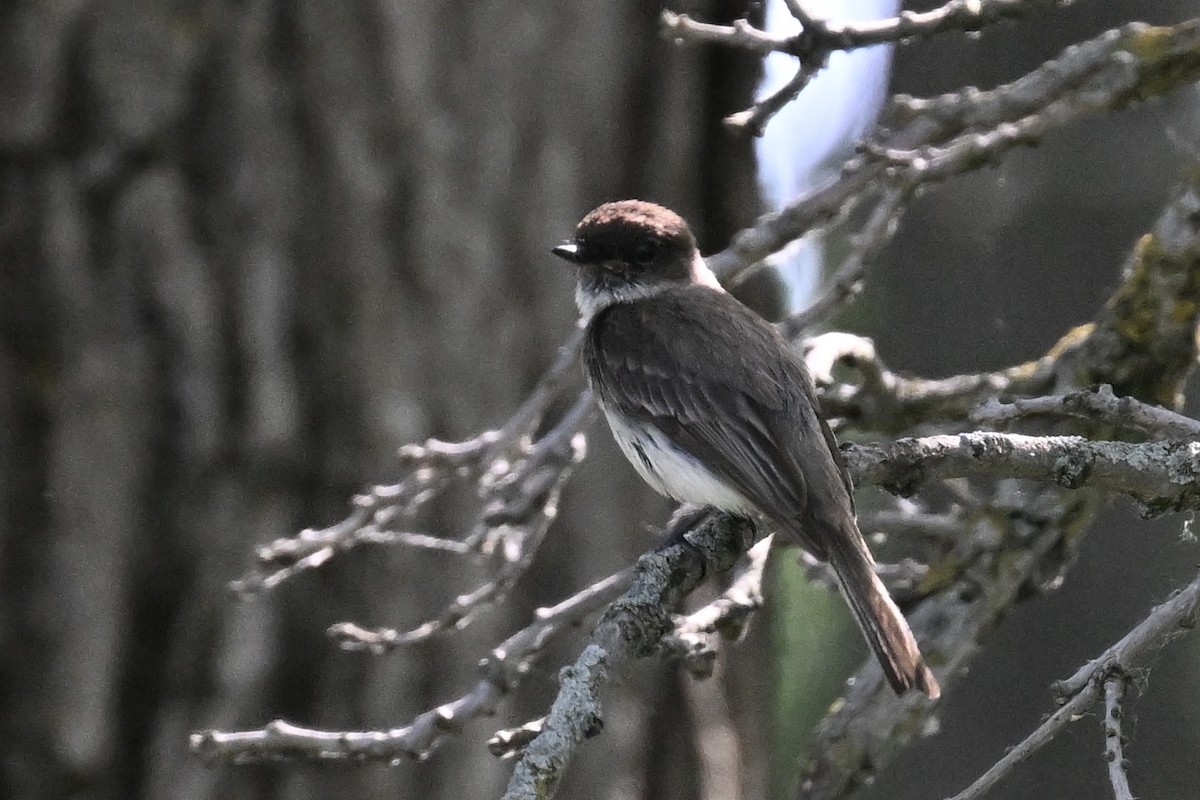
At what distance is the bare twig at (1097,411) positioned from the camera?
2.78 m

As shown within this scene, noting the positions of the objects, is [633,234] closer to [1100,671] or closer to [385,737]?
[385,737]

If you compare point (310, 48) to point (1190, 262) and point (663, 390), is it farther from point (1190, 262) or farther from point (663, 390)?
point (1190, 262)

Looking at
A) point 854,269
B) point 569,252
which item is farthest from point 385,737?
point 569,252

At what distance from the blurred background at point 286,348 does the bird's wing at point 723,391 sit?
23 centimetres

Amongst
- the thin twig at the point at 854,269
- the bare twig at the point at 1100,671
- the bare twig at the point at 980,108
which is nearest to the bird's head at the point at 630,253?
the thin twig at the point at 854,269

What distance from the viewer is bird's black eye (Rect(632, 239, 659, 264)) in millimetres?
4332

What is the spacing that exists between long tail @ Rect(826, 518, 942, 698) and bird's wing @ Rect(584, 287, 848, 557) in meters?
0.07

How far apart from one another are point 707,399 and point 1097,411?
54.3 inches

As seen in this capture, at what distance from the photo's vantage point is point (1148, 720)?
5918mm

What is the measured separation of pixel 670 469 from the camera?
3.85 m

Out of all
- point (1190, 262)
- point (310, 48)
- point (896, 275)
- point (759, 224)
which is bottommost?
point (896, 275)

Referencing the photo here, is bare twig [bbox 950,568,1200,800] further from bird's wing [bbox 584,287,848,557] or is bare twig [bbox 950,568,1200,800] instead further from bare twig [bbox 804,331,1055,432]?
bare twig [bbox 804,331,1055,432]

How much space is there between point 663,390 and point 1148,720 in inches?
119

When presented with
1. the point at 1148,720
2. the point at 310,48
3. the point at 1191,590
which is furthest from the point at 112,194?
the point at 1148,720
